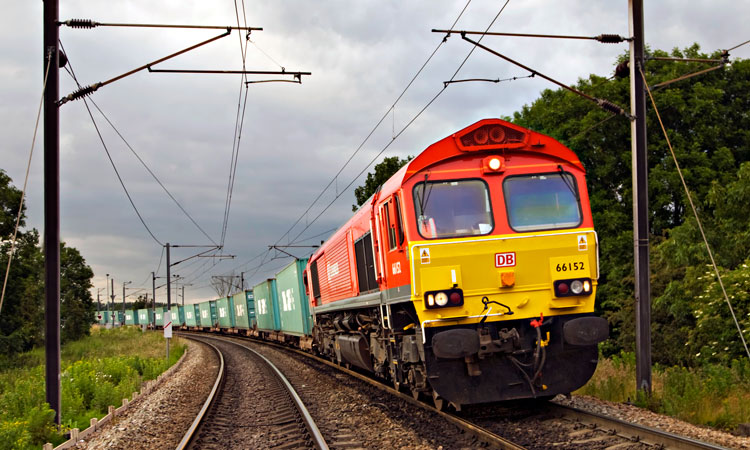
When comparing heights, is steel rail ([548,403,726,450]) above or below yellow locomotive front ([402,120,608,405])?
below

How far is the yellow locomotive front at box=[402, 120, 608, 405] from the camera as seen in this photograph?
933 centimetres

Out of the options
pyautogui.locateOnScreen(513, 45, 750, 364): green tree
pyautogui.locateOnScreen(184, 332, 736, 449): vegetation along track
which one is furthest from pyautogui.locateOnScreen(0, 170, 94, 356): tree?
pyautogui.locateOnScreen(184, 332, 736, 449): vegetation along track

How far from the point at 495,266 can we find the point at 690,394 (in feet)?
10.8

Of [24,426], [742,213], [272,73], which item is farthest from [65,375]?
[742,213]

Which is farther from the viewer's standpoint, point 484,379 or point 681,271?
point 681,271

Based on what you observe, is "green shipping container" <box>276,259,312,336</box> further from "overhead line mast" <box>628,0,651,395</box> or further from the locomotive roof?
the locomotive roof

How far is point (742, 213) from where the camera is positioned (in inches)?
794

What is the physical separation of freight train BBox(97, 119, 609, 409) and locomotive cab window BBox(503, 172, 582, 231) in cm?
1

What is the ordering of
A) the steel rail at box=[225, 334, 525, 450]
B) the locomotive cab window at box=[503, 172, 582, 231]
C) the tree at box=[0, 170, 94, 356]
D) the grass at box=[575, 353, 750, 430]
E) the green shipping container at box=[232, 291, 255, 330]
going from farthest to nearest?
the green shipping container at box=[232, 291, 255, 330] < the tree at box=[0, 170, 94, 356] < the locomotive cab window at box=[503, 172, 582, 231] < the grass at box=[575, 353, 750, 430] < the steel rail at box=[225, 334, 525, 450]

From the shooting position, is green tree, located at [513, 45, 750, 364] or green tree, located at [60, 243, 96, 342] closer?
green tree, located at [513, 45, 750, 364]

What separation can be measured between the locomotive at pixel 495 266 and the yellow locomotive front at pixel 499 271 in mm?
14

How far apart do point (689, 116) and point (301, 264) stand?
18.7 metres

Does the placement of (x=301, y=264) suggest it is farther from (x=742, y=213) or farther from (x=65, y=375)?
(x=742, y=213)

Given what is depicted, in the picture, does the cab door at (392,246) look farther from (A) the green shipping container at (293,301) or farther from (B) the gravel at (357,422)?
(A) the green shipping container at (293,301)
